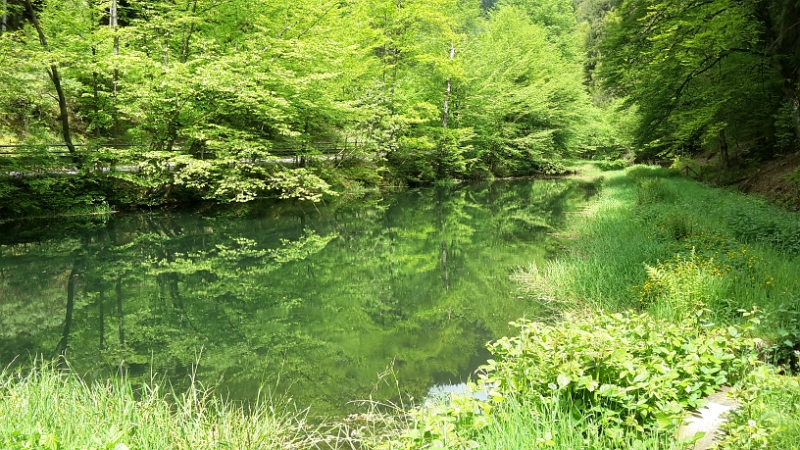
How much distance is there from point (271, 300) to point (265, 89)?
1133 centimetres

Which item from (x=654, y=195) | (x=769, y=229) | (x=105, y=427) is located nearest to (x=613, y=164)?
(x=654, y=195)

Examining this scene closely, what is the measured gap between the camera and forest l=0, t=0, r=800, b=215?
44.3 feet

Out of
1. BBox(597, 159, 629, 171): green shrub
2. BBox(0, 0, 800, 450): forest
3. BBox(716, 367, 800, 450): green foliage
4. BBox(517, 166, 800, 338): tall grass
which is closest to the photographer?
BBox(716, 367, 800, 450): green foliage

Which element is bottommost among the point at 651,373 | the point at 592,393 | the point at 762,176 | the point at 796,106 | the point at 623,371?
the point at 592,393

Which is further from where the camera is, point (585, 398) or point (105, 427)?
point (585, 398)

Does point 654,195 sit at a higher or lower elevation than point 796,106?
lower

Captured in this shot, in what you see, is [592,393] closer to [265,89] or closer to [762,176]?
[762,176]

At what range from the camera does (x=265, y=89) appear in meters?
16.8

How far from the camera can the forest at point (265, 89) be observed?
13.5m

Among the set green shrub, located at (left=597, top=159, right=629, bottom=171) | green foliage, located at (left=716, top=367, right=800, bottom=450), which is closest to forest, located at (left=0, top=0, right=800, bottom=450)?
green foliage, located at (left=716, top=367, right=800, bottom=450)

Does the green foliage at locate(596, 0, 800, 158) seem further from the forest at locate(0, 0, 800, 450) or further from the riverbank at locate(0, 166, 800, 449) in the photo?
the riverbank at locate(0, 166, 800, 449)

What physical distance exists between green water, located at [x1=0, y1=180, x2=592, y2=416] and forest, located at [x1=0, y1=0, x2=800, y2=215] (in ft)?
6.70

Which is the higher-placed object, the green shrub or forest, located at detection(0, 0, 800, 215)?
forest, located at detection(0, 0, 800, 215)

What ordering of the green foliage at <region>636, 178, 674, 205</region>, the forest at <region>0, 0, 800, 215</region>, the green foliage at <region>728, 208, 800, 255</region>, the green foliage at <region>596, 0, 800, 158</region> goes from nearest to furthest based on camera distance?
the green foliage at <region>728, 208, 800, 255</region>, the green foliage at <region>596, 0, 800, 158</region>, the green foliage at <region>636, 178, 674, 205</region>, the forest at <region>0, 0, 800, 215</region>
